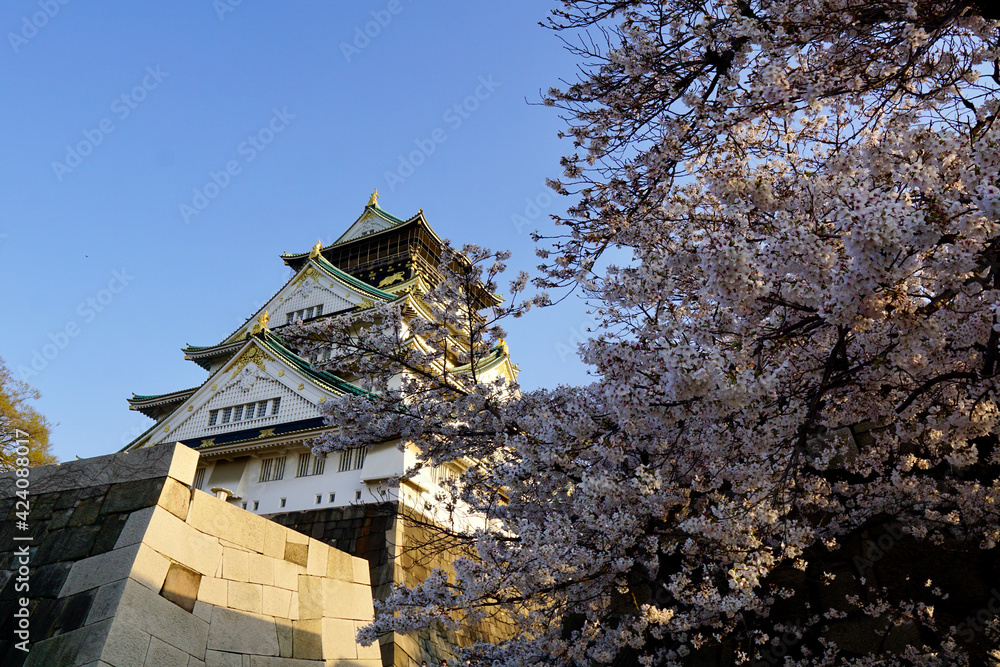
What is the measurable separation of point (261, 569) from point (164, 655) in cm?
128

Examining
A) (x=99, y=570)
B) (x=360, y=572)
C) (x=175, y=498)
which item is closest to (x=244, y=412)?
(x=360, y=572)

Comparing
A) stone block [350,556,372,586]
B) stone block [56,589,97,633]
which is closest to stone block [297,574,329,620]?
stone block [350,556,372,586]

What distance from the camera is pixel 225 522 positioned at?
5.82m

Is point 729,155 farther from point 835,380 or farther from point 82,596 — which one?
point 82,596

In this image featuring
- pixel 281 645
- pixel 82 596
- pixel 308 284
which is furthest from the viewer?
pixel 308 284

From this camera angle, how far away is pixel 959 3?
4160 mm

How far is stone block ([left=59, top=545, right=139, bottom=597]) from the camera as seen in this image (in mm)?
4812

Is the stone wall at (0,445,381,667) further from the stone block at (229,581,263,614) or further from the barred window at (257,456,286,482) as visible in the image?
the barred window at (257,456,286,482)

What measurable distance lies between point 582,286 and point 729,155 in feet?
5.94

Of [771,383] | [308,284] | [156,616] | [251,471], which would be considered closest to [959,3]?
[771,383]

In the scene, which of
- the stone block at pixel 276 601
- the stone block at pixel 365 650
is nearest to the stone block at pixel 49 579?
the stone block at pixel 276 601

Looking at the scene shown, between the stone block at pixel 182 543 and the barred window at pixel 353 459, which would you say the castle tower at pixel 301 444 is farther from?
the stone block at pixel 182 543

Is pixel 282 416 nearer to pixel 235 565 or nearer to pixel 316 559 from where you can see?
pixel 316 559

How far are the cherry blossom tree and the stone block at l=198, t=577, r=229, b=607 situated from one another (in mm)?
1430
